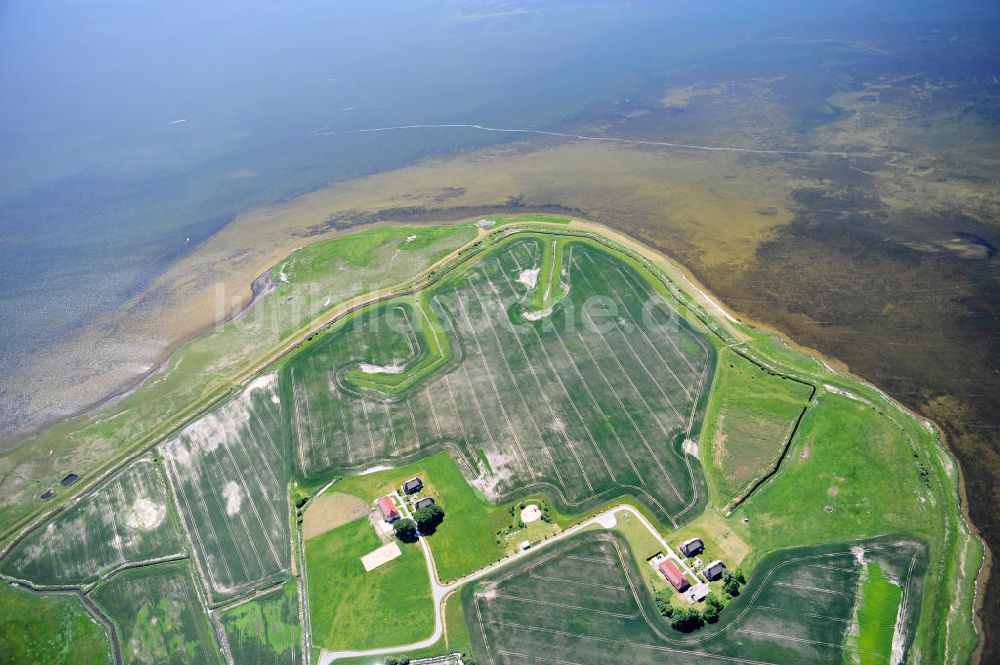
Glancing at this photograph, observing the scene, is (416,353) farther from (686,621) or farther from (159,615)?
(686,621)

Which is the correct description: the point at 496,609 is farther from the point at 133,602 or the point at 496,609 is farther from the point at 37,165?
the point at 37,165

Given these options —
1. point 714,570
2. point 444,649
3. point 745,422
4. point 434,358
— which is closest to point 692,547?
point 714,570

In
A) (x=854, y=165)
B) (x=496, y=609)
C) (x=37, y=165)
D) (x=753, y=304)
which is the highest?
(x=37, y=165)

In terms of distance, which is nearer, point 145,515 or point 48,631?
point 48,631

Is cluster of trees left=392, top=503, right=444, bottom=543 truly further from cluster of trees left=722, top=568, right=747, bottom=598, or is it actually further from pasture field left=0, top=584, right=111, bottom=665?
pasture field left=0, top=584, right=111, bottom=665

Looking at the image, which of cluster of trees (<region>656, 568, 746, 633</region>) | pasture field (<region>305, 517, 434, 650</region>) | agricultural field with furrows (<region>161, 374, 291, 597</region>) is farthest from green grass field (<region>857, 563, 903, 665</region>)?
→ agricultural field with furrows (<region>161, 374, 291, 597</region>)

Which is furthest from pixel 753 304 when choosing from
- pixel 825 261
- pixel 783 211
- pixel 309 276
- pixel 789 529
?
pixel 309 276

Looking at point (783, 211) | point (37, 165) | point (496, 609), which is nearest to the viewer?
point (496, 609)
